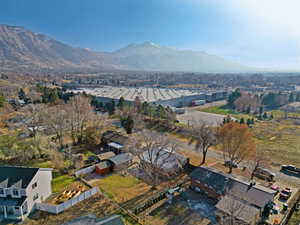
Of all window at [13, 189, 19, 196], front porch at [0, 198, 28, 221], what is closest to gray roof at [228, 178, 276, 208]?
front porch at [0, 198, 28, 221]

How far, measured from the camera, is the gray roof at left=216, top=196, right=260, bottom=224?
17.5m

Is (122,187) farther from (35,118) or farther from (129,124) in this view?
(35,118)

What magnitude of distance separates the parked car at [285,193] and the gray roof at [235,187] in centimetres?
264

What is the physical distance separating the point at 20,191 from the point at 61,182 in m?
6.39

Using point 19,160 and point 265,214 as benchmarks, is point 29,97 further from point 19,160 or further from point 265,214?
point 265,214

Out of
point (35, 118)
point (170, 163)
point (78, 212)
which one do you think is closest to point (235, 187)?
point (170, 163)

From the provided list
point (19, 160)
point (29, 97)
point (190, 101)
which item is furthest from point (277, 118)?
point (29, 97)

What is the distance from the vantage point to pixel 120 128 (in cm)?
4800

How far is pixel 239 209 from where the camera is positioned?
18.1 m

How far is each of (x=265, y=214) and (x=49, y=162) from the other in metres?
31.0

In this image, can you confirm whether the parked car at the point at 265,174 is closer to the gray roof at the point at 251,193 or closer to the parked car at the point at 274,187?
the parked car at the point at 274,187

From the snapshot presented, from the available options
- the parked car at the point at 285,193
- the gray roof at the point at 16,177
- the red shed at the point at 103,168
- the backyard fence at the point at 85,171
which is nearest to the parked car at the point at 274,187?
the parked car at the point at 285,193

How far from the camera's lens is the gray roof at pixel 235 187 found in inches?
781

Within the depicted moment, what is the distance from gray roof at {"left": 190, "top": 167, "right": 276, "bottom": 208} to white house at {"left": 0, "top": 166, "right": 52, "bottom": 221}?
18505 millimetres
